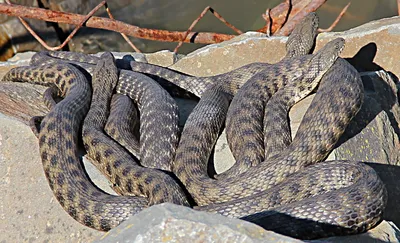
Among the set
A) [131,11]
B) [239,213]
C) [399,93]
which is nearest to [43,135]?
[239,213]

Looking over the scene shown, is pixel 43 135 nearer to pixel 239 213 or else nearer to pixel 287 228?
pixel 239 213

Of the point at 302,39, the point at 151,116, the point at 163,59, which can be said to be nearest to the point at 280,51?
the point at 302,39

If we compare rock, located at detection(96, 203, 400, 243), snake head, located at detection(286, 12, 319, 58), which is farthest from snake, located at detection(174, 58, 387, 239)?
rock, located at detection(96, 203, 400, 243)

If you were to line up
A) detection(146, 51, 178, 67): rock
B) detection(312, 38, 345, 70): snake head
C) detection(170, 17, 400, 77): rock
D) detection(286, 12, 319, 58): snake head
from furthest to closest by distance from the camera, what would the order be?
detection(146, 51, 178, 67): rock < detection(170, 17, 400, 77): rock < detection(286, 12, 319, 58): snake head < detection(312, 38, 345, 70): snake head

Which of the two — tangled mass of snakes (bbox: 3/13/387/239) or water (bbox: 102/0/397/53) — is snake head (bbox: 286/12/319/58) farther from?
water (bbox: 102/0/397/53)

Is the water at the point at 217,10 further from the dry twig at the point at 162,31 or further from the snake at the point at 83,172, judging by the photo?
the snake at the point at 83,172

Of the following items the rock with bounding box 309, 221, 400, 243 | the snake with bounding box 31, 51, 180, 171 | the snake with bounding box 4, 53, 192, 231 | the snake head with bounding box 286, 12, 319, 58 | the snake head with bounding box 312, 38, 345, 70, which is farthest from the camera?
the snake head with bounding box 286, 12, 319, 58
